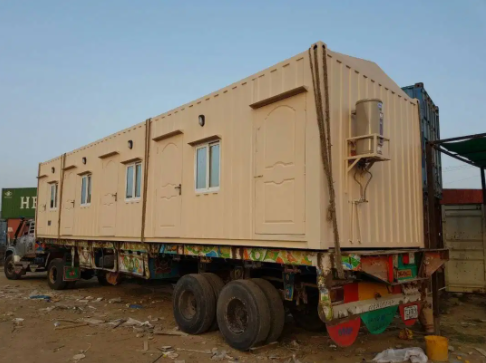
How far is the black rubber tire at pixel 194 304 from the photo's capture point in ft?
20.3

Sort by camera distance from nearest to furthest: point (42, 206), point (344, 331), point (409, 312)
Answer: point (344, 331) < point (409, 312) < point (42, 206)

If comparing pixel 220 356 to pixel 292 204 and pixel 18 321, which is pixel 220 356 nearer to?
pixel 292 204

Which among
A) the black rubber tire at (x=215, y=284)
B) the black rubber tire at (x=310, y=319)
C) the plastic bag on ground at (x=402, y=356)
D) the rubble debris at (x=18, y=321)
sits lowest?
the rubble debris at (x=18, y=321)

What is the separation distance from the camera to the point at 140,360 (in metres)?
5.29

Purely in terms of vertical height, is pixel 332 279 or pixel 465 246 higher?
pixel 465 246

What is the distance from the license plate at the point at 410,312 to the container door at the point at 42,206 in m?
11.0

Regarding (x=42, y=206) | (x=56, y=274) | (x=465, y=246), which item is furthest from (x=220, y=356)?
(x=42, y=206)

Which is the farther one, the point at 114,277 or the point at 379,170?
the point at 114,277

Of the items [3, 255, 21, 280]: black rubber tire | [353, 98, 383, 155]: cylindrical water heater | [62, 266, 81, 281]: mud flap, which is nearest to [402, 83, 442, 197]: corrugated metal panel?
[353, 98, 383, 155]: cylindrical water heater

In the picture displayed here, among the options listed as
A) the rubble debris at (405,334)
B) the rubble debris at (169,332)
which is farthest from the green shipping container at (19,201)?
the rubble debris at (405,334)

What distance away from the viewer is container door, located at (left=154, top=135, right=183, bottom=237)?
7242mm

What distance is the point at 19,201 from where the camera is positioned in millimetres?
24875

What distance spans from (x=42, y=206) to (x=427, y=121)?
11.3 metres

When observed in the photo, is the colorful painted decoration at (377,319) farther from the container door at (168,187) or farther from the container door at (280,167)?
the container door at (168,187)
